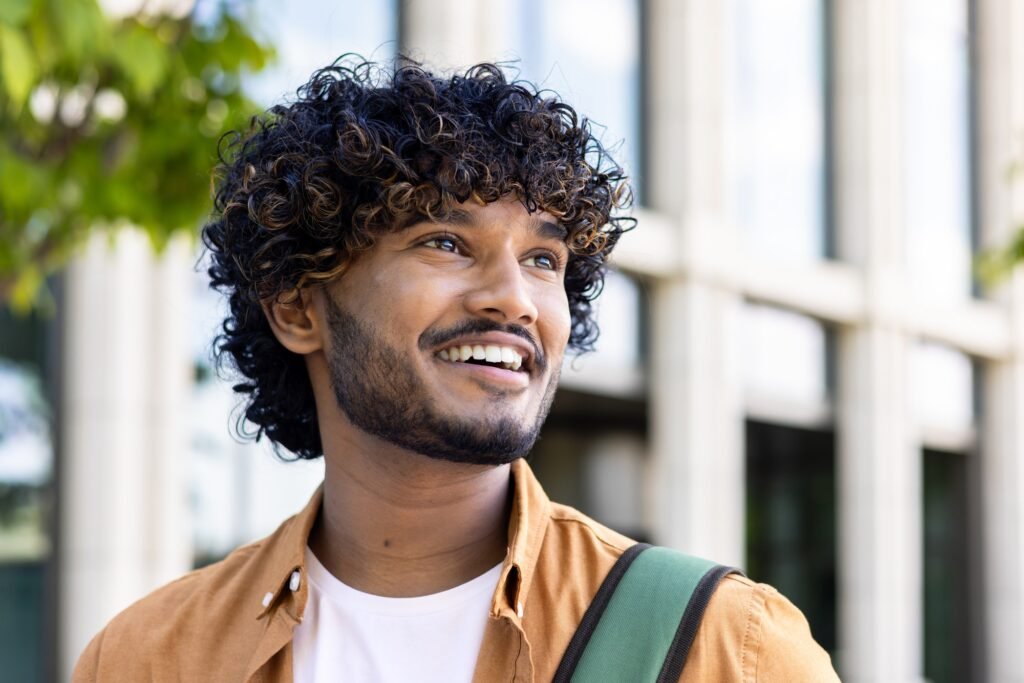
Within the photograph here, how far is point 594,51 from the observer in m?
13.9

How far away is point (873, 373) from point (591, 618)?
14426mm

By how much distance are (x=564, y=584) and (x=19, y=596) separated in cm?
757

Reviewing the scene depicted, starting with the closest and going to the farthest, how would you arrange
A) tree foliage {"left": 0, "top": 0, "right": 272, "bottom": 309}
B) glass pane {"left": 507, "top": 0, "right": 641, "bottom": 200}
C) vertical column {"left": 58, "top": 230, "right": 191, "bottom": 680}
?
1. tree foliage {"left": 0, "top": 0, "right": 272, "bottom": 309}
2. vertical column {"left": 58, "top": 230, "right": 191, "bottom": 680}
3. glass pane {"left": 507, "top": 0, "right": 641, "bottom": 200}

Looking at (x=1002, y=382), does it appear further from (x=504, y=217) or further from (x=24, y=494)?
(x=504, y=217)

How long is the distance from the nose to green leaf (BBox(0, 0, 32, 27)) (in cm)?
131

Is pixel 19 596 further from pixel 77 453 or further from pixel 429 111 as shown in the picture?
pixel 429 111

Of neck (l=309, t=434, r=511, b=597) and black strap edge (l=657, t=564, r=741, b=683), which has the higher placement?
neck (l=309, t=434, r=511, b=597)

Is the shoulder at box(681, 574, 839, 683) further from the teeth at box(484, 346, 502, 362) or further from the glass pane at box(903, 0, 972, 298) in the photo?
the glass pane at box(903, 0, 972, 298)

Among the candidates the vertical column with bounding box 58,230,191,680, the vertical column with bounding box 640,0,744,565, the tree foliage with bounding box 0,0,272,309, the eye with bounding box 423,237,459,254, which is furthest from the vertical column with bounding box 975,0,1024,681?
the eye with bounding box 423,237,459,254

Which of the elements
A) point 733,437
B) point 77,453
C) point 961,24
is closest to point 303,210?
point 77,453

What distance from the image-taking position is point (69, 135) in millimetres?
5086

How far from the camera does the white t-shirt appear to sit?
255 centimetres

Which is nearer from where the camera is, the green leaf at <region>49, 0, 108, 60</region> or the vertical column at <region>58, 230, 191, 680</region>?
the green leaf at <region>49, 0, 108, 60</region>

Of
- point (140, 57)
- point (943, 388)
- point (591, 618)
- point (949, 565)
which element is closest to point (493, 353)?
point (591, 618)
